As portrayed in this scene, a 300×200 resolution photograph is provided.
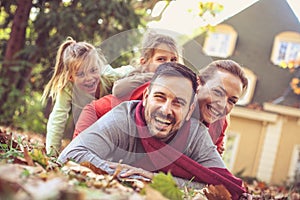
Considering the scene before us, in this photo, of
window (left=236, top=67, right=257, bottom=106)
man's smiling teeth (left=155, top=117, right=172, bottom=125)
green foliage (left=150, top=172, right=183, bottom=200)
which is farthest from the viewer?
window (left=236, top=67, right=257, bottom=106)

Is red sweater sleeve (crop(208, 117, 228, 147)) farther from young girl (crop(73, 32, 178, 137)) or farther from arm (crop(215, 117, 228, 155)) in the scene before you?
young girl (crop(73, 32, 178, 137))

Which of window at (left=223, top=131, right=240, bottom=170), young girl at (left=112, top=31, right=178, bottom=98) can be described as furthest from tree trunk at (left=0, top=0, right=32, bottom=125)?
window at (left=223, top=131, right=240, bottom=170)

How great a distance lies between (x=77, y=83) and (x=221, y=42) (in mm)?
14292

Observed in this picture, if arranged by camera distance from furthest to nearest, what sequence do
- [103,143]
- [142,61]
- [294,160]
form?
[294,160], [142,61], [103,143]

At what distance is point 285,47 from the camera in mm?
17156

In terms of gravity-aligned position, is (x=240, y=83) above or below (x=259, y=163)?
above

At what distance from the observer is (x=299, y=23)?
16.2m

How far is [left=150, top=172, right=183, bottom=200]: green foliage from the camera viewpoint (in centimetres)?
192

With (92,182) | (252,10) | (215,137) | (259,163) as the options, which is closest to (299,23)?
(252,10)

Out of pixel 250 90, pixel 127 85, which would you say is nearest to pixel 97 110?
pixel 127 85

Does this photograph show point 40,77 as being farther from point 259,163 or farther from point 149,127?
point 259,163

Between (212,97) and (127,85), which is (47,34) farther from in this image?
(212,97)

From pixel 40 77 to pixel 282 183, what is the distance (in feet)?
30.9

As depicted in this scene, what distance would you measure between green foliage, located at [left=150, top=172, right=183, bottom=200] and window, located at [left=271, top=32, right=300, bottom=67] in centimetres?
1558
